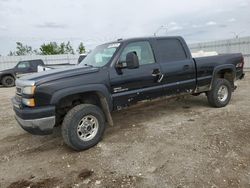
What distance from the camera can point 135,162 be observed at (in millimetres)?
4047

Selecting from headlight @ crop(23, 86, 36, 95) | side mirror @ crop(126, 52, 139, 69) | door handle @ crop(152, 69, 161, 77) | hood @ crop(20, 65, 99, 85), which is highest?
side mirror @ crop(126, 52, 139, 69)

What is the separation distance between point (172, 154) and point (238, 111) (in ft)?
10.3

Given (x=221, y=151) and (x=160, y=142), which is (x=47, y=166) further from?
(x=221, y=151)

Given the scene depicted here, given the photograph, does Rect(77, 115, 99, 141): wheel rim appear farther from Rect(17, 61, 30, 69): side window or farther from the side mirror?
Rect(17, 61, 30, 69): side window

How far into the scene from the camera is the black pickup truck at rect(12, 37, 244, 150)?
14.1 feet

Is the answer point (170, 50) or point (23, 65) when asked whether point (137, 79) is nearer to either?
A: point (170, 50)

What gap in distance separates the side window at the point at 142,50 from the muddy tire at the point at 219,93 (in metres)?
2.20

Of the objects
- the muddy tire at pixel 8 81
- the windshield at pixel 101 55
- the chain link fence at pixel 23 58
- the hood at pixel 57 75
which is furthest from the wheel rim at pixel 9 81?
the hood at pixel 57 75

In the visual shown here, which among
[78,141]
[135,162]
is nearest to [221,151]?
[135,162]

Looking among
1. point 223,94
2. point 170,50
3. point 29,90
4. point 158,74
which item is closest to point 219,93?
point 223,94

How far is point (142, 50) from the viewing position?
5594 millimetres

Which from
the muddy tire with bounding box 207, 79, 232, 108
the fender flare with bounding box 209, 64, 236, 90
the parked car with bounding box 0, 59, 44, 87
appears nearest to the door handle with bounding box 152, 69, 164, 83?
the fender flare with bounding box 209, 64, 236, 90

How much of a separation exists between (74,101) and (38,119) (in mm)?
896

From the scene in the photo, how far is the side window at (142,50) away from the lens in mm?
5414
